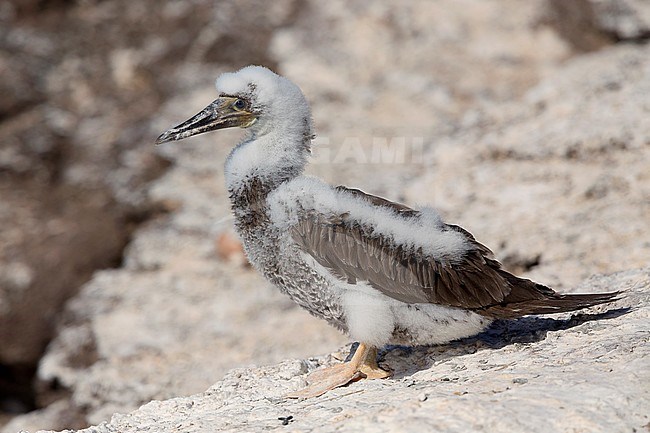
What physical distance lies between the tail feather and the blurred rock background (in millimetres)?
1866

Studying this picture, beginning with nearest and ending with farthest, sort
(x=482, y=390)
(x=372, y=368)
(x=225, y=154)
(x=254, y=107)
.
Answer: (x=482, y=390)
(x=372, y=368)
(x=254, y=107)
(x=225, y=154)

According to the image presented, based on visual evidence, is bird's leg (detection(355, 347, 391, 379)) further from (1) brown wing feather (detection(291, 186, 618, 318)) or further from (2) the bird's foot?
(1) brown wing feather (detection(291, 186, 618, 318))

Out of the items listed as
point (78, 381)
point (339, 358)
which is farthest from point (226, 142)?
point (339, 358)

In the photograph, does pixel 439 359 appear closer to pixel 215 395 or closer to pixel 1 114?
pixel 215 395

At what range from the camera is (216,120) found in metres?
4.46

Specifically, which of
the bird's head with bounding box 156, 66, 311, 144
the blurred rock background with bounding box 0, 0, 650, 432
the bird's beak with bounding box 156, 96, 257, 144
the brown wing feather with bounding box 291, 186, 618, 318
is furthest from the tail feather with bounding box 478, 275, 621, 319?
the blurred rock background with bounding box 0, 0, 650, 432

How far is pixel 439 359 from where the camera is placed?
13.6 ft

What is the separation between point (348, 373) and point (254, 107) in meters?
1.32

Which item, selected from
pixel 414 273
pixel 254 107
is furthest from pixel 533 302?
pixel 254 107

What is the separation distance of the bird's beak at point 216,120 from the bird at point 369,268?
0.30 meters

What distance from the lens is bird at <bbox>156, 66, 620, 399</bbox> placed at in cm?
395

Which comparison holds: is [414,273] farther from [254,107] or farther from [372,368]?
[254,107]

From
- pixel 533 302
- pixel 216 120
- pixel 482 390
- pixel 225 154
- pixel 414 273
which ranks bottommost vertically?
pixel 482 390

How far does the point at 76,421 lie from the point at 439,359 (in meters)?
3.39
